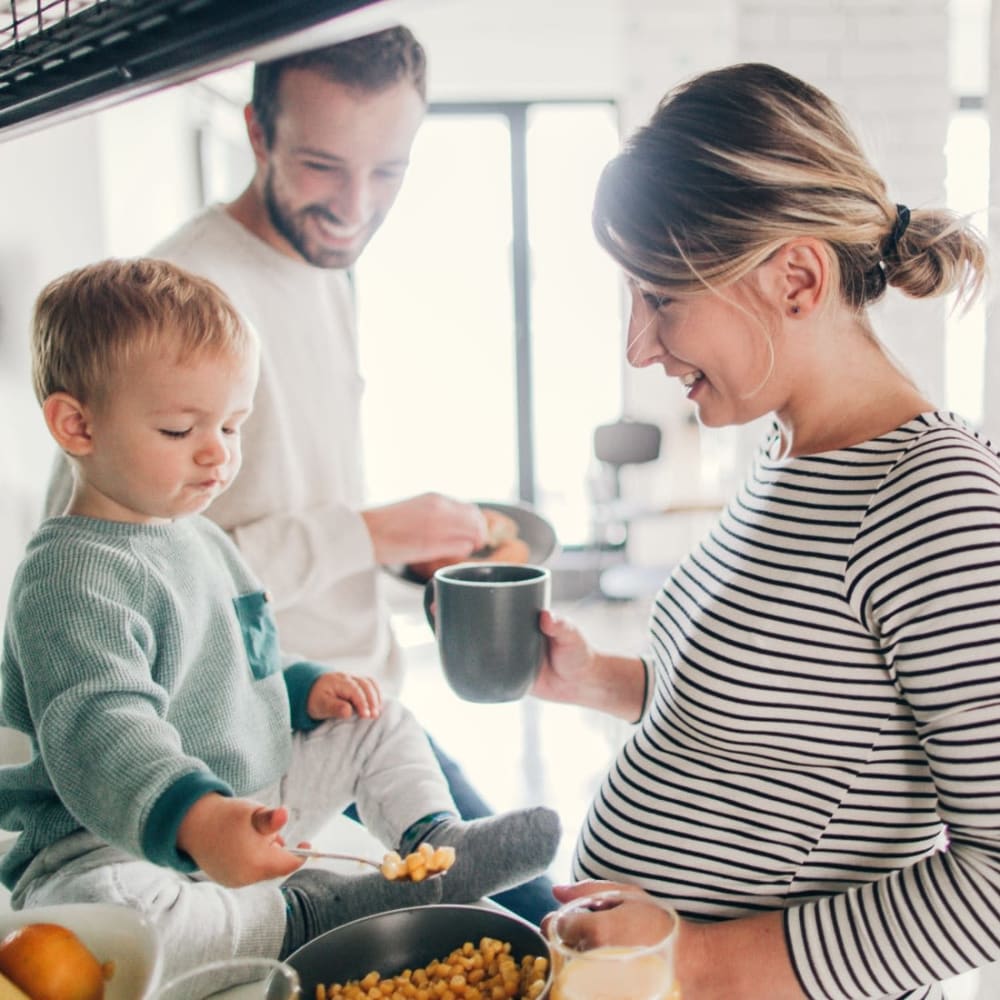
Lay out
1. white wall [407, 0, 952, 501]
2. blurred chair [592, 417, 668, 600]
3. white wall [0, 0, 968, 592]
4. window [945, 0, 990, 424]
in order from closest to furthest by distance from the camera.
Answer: white wall [0, 0, 968, 592]
white wall [407, 0, 952, 501]
window [945, 0, 990, 424]
blurred chair [592, 417, 668, 600]

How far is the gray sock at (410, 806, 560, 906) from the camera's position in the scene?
32.0 inches

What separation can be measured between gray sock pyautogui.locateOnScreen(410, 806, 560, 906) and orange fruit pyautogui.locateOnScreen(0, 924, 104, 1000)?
0.92 ft

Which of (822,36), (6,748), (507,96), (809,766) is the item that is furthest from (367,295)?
(809,766)

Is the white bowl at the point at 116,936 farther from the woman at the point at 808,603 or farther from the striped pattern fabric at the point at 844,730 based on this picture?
the striped pattern fabric at the point at 844,730

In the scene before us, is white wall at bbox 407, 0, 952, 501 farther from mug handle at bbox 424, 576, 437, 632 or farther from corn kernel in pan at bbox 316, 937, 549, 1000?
corn kernel in pan at bbox 316, 937, 549, 1000

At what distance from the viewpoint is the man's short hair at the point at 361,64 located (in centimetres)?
118

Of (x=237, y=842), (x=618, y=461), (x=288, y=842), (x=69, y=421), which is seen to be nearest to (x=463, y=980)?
(x=237, y=842)

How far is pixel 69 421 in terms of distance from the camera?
0.79 m

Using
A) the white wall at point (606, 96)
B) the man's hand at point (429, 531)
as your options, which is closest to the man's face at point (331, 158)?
the white wall at point (606, 96)

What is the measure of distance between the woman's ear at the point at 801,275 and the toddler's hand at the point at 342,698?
1.70 feet

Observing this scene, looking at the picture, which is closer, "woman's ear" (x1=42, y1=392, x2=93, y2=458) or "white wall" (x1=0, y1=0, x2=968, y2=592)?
"woman's ear" (x1=42, y1=392, x2=93, y2=458)

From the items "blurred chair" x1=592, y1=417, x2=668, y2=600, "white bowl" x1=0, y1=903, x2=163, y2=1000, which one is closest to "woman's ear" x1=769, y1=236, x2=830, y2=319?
"white bowl" x1=0, y1=903, x2=163, y2=1000

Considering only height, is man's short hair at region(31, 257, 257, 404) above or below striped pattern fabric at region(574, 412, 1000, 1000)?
above

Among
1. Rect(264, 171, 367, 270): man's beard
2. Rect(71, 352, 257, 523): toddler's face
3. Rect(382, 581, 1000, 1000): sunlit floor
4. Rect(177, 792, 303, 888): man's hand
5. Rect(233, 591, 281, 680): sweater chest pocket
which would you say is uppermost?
Rect(264, 171, 367, 270): man's beard
